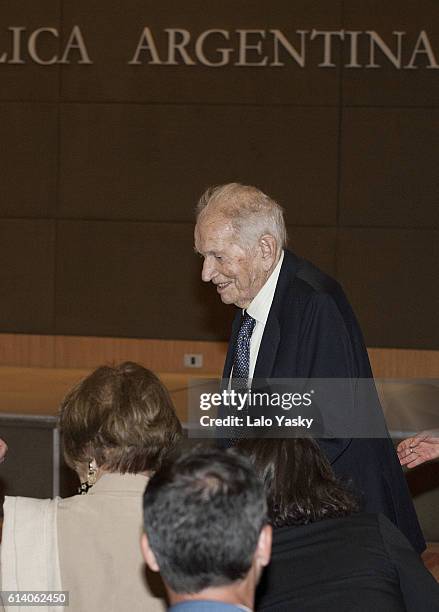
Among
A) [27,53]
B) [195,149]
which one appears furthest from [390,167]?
[27,53]

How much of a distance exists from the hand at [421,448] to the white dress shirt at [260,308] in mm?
464

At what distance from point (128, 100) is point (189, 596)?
5773mm

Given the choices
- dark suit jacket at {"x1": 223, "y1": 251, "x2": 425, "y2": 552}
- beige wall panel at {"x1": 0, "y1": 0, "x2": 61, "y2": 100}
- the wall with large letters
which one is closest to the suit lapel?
dark suit jacket at {"x1": 223, "y1": 251, "x2": 425, "y2": 552}

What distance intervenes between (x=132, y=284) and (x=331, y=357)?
4583mm

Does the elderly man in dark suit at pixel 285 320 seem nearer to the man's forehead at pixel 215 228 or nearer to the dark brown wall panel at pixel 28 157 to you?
the man's forehead at pixel 215 228

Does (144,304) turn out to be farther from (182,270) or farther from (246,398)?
(246,398)

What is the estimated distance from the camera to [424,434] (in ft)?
8.50

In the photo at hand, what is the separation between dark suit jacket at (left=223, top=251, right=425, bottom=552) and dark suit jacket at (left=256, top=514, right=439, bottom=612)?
547mm

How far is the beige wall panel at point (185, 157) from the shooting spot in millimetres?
6516

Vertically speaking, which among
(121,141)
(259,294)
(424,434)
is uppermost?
(121,141)

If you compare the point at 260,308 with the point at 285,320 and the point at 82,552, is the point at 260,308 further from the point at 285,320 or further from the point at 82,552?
the point at 82,552

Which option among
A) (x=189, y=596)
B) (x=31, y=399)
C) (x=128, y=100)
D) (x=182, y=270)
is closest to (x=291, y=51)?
(x=128, y=100)

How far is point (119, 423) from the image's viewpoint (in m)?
1.87

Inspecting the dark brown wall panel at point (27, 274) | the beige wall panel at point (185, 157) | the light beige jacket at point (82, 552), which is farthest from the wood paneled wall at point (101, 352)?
the light beige jacket at point (82, 552)
